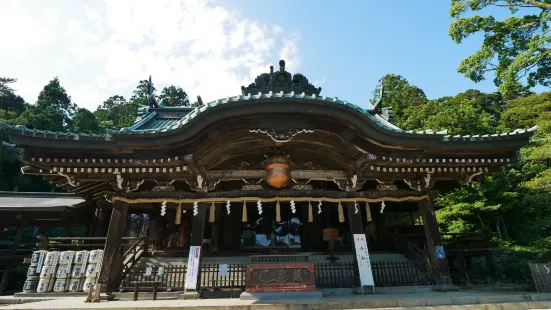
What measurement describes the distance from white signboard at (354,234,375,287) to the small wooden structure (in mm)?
346

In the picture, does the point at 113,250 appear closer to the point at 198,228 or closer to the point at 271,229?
the point at 198,228

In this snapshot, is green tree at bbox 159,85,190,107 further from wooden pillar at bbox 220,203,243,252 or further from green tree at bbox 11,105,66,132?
wooden pillar at bbox 220,203,243,252

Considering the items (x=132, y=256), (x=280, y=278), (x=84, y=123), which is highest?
(x=84, y=123)

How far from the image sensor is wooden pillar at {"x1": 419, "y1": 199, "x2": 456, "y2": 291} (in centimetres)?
884

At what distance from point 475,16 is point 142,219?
21979mm

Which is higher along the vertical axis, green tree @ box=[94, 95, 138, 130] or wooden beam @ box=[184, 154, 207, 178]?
green tree @ box=[94, 95, 138, 130]

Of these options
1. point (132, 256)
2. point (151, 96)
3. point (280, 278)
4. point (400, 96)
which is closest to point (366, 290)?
point (280, 278)

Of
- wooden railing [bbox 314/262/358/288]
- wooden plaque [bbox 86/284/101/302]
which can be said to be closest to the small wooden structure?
wooden plaque [bbox 86/284/101/302]

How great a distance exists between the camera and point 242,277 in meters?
9.30

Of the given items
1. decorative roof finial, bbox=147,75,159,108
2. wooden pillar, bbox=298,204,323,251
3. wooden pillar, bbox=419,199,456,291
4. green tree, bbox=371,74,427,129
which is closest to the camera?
wooden pillar, bbox=419,199,456,291

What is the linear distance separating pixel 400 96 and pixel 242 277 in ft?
135

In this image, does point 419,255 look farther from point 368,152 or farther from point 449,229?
point 449,229

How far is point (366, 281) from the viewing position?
863cm

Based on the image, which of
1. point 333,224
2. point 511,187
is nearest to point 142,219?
point 333,224
